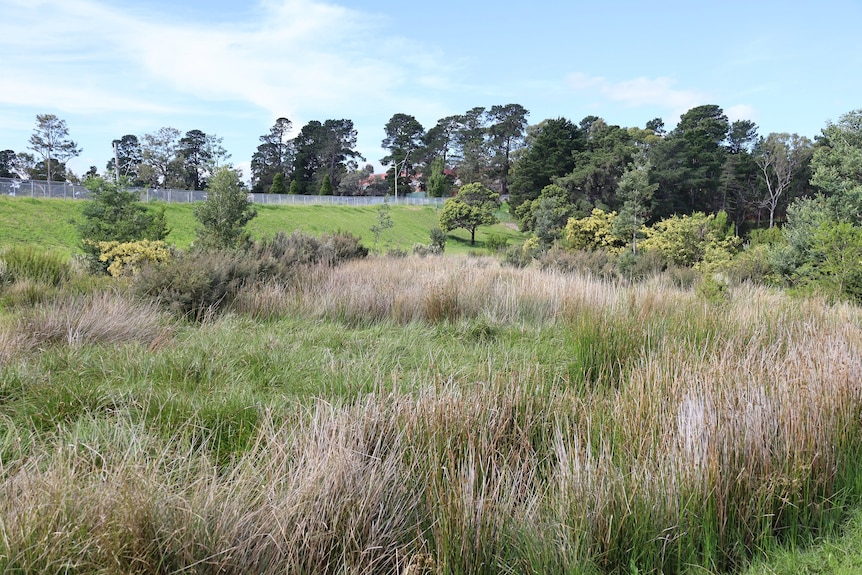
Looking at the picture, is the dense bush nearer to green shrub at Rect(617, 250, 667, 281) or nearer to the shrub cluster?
the shrub cluster

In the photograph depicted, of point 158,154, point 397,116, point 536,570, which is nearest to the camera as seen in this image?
point 536,570

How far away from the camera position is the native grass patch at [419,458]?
1.99 meters

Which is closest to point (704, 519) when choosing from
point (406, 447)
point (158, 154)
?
point (406, 447)

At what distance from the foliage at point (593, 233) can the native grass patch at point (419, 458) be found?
24924 mm

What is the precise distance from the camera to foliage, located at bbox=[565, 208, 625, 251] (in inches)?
1145

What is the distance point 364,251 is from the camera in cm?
1587

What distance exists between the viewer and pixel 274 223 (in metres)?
34.5

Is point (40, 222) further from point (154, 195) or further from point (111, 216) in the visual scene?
point (111, 216)

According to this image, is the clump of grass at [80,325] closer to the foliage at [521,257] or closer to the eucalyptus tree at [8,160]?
the foliage at [521,257]

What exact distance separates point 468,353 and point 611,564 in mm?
3137

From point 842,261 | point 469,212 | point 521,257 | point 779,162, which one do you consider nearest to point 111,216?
point 521,257

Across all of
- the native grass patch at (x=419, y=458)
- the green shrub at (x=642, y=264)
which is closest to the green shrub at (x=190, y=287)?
the native grass patch at (x=419, y=458)

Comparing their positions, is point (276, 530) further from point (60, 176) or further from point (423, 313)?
point (60, 176)

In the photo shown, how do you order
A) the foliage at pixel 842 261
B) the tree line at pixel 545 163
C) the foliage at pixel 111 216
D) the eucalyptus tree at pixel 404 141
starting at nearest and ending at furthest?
1. the foliage at pixel 842 261
2. the foliage at pixel 111 216
3. the tree line at pixel 545 163
4. the eucalyptus tree at pixel 404 141
